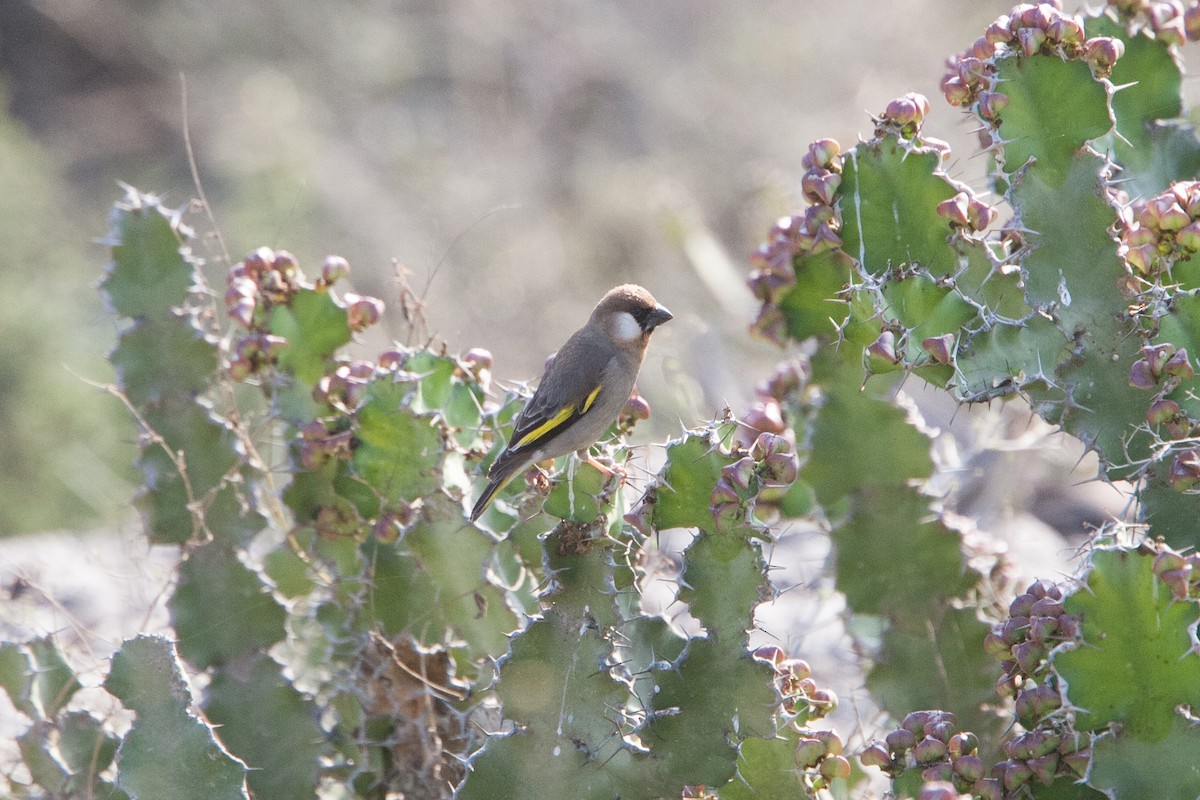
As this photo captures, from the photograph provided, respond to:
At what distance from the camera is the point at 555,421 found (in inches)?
151

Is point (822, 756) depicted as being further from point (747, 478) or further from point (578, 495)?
point (578, 495)

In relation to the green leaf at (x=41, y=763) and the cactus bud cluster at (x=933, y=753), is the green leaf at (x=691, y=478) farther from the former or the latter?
the green leaf at (x=41, y=763)

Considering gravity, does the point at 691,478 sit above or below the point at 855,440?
below

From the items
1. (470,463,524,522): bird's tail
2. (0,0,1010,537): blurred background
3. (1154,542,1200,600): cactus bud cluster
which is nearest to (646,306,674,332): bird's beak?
(470,463,524,522): bird's tail

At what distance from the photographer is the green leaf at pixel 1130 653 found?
2486 mm

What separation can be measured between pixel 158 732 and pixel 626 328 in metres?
2.15

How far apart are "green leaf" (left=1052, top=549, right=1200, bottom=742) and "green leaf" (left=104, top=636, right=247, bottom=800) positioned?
6.81 ft

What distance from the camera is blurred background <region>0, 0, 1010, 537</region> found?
30.9 feet

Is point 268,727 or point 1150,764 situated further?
point 268,727

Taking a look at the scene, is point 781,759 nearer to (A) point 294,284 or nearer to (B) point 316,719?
(B) point 316,719

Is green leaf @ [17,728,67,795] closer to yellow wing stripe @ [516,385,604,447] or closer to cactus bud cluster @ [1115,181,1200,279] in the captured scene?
yellow wing stripe @ [516,385,604,447]

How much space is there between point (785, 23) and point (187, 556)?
1082cm

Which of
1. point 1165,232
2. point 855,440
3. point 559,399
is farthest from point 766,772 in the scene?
point 1165,232

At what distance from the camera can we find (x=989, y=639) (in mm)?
2975
